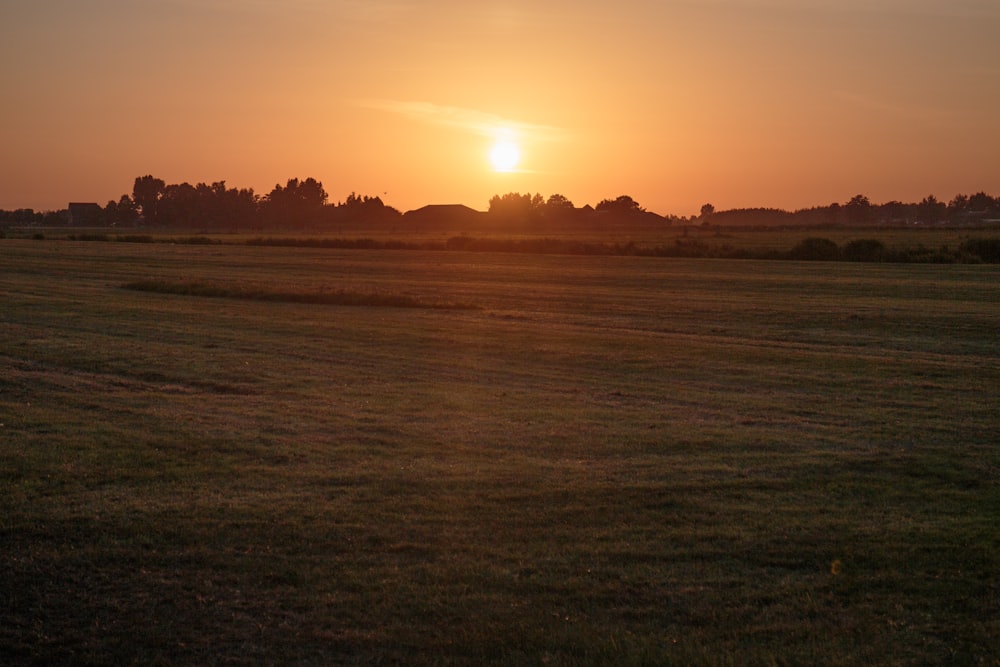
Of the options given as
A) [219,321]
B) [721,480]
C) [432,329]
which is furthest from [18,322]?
[721,480]

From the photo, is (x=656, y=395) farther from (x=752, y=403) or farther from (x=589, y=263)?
(x=589, y=263)

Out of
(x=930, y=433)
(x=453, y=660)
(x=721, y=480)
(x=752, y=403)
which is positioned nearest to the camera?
(x=453, y=660)

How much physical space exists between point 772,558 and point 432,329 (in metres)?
17.6

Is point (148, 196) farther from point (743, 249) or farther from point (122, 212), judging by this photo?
point (743, 249)

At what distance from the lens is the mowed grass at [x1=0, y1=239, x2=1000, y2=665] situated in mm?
6305

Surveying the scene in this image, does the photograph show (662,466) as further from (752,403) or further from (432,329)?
(432,329)

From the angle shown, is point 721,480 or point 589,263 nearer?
point 721,480

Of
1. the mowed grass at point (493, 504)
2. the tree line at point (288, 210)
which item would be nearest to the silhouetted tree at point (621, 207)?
the tree line at point (288, 210)

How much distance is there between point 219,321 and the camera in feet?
84.2

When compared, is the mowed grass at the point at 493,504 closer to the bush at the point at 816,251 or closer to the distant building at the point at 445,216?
the bush at the point at 816,251

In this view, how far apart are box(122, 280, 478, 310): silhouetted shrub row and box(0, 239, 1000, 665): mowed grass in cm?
1022

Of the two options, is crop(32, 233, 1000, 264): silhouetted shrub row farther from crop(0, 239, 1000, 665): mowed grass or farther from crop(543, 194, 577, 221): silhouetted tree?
crop(543, 194, 577, 221): silhouetted tree

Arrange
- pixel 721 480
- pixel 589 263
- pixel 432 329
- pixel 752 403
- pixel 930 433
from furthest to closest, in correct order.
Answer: pixel 589 263
pixel 432 329
pixel 752 403
pixel 930 433
pixel 721 480

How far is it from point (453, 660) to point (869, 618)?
300 cm
